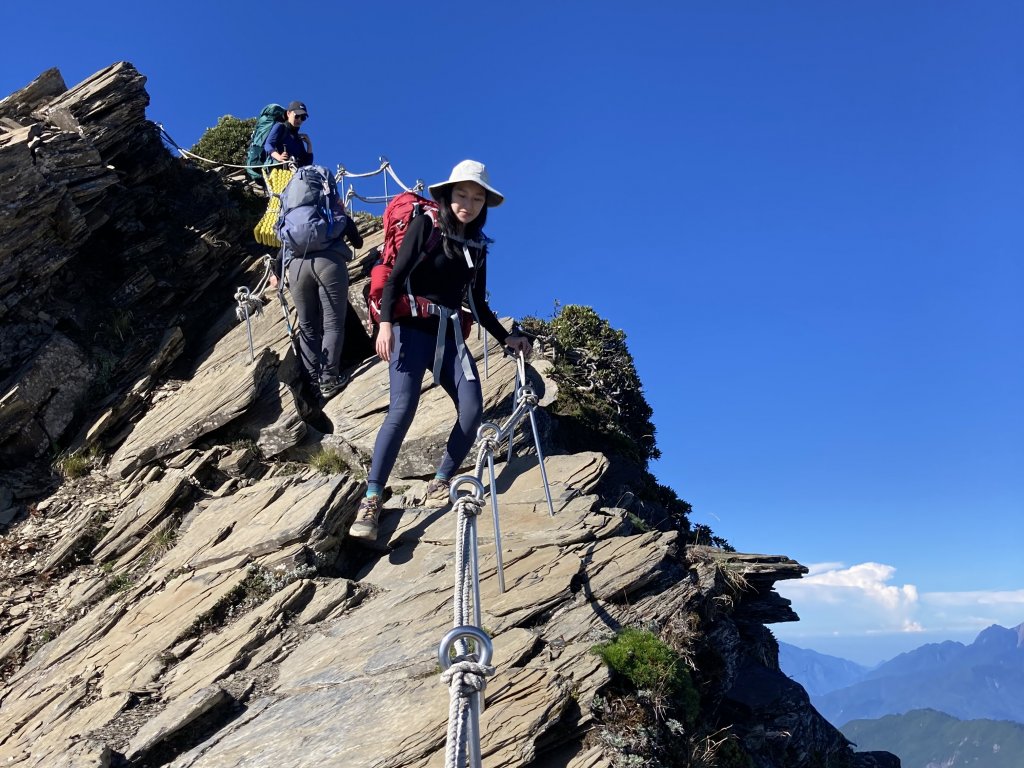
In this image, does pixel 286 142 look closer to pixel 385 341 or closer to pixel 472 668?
pixel 385 341

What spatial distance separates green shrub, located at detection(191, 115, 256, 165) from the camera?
22750 mm

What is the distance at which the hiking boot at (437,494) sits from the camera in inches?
395

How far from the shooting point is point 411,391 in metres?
9.01

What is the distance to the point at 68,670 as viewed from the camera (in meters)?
8.30

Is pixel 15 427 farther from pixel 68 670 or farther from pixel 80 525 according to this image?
pixel 68 670

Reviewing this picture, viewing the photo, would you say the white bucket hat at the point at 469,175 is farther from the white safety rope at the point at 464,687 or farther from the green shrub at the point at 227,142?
the green shrub at the point at 227,142

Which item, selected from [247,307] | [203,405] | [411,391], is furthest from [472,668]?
[247,307]

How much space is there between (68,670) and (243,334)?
286 inches

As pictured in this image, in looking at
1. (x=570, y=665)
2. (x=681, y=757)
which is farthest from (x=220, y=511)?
(x=681, y=757)

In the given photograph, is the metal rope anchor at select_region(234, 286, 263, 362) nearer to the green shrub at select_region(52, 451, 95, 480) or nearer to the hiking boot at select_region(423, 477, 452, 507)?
the green shrub at select_region(52, 451, 95, 480)

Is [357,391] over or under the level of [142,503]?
over

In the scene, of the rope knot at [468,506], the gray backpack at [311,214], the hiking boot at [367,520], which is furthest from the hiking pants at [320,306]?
the rope knot at [468,506]

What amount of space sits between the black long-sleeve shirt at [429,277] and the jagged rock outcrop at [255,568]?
2.34 meters

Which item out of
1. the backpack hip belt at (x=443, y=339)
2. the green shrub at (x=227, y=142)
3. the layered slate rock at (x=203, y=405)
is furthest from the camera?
the green shrub at (x=227, y=142)
